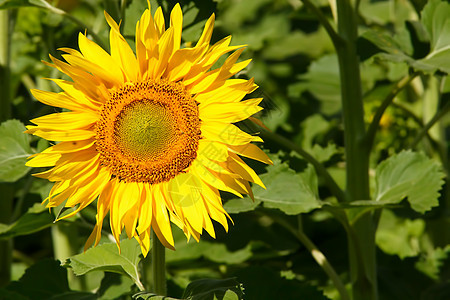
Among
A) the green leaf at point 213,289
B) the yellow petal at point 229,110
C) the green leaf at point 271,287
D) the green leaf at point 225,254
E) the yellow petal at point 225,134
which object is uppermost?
the yellow petal at point 229,110

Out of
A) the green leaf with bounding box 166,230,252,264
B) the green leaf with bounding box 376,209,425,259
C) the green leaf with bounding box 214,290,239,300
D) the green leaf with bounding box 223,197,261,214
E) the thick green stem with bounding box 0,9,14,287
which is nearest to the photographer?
the green leaf with bounding box 214,290,239,300

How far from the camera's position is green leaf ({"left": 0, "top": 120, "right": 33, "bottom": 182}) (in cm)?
130

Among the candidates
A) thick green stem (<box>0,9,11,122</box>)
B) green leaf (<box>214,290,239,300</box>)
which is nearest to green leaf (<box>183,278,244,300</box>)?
green leaf (<box>214,290,239,300</box>)

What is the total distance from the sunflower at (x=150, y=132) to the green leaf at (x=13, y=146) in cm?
30

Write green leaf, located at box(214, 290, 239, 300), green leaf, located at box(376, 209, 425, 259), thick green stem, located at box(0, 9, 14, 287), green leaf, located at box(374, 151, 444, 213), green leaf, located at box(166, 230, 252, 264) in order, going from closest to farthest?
green leaf, located at box(214, 290, 239, 300) → green leaf, located at box(374, 151, 444, 213) → thick green stem, located at box(0, 9, 14, 287) → green leaf, located at box(166, 230, 252, 264) → green leaf, located at box(376, 209, 425, 259)

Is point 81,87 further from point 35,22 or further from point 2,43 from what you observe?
point 35,22

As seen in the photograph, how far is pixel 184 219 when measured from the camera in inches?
40.0

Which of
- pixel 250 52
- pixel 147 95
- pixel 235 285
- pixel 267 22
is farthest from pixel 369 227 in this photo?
pixel 267 22

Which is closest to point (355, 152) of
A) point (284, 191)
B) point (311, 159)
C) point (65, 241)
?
point (311, 159)

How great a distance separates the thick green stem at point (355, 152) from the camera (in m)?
1.34

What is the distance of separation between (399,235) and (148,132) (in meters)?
1.21

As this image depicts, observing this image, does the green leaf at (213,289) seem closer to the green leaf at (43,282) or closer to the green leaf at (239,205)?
the green leaf at (239,205)

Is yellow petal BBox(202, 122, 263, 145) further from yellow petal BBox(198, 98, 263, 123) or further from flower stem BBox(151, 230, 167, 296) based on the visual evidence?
flower stem BBox(151, 230, 167, 296)

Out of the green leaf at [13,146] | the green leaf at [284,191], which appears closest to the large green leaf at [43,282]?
the green leaf at [13,146]
